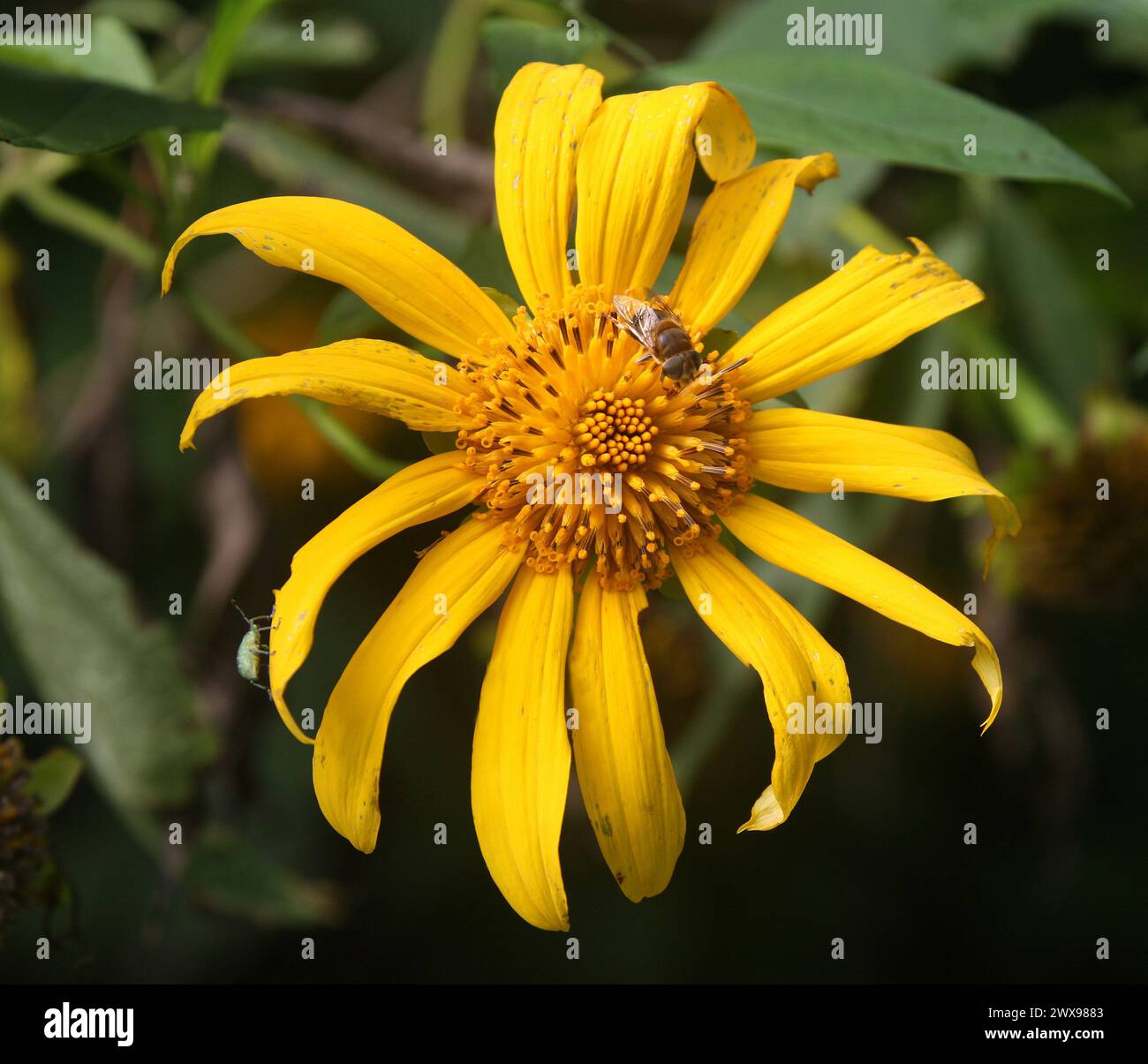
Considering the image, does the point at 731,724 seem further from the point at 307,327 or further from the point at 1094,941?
the point at 307,327

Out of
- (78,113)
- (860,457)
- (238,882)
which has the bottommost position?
(238,882)

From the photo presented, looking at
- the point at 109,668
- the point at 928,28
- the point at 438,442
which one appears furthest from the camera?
the point at 928,28

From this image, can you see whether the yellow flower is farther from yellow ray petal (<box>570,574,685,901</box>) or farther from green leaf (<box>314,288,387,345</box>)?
green leaf (<box>314,288,387,345</box>)

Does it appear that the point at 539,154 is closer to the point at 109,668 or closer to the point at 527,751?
the point at 527,751

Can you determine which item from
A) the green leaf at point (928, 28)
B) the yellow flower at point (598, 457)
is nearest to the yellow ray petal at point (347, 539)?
the yellow flower at point (598, 457)

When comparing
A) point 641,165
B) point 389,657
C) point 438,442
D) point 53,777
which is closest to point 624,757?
point 389,657
